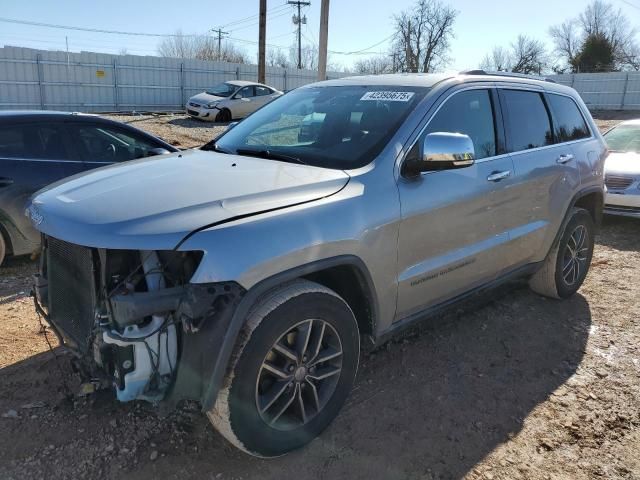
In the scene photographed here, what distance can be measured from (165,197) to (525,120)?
2.90 metres

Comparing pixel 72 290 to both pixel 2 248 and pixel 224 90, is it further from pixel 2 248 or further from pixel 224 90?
pixel 224 90

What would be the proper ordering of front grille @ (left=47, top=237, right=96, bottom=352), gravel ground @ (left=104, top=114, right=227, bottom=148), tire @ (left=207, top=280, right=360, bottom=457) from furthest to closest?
1. gravel ground @ (left=104, top=114, right=227, bottom=148)
2. front grille @ (left=47, top=237, right=96, bottom=352)
3. tire @ (left=207, top=280, right=360, bottom=457)

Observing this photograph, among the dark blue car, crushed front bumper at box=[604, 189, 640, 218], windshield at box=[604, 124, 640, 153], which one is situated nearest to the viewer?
the dark blue car

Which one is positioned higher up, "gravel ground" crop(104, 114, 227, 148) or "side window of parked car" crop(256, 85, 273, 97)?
"side window of parked car" crop(256, 85, 273, 97)

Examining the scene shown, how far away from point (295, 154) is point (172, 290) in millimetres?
1326

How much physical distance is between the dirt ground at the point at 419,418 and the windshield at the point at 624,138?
536 cm

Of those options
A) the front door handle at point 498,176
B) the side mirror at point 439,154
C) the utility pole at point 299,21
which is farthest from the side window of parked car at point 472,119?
the utility pole at point 299,21

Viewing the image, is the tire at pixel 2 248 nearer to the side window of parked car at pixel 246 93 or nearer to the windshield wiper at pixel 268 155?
the windshield wiper at pixel 268 155

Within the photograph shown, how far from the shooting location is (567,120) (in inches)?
184

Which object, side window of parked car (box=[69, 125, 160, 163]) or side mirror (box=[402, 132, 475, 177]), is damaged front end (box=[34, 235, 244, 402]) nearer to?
side mirror (box=[402, 132, 475, 177])

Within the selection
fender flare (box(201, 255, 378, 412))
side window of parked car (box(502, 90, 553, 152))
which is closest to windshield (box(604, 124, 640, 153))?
side window of parked car (box(502, 90, 553, 152))

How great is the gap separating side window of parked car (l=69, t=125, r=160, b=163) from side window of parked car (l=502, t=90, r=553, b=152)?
11.5 feet

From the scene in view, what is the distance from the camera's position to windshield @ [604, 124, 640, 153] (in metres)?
8.61

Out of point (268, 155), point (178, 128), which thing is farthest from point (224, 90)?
point (268, 155)
